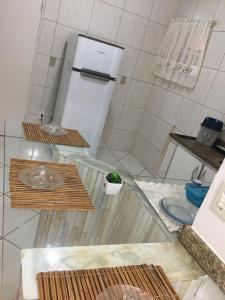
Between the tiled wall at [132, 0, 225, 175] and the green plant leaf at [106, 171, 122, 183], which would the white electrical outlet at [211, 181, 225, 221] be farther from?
the tiled wall at [132, 0, 225, 175]

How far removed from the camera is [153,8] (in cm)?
309

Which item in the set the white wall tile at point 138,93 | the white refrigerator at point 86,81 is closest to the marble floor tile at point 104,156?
the white refrigerator at point 86,81

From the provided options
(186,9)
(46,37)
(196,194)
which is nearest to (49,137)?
(196,194)

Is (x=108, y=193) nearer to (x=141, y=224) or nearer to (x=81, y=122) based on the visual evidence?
(x=141, y=224)

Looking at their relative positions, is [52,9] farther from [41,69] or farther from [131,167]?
[131,167]

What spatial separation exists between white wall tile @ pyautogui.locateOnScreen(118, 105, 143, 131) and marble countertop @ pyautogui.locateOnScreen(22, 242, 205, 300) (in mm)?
2796

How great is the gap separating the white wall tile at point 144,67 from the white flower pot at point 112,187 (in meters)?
2.53

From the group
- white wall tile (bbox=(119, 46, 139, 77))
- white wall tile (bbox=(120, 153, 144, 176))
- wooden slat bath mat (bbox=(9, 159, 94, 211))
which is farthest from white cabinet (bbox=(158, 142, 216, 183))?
white wall tile (bbox=(119, 46, 139, 77))

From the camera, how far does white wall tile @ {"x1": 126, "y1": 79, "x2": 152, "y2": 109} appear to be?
11.1ft

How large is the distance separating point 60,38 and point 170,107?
1.47m

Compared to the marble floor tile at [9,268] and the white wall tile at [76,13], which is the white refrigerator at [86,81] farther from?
the marble floor tile at [9,268]

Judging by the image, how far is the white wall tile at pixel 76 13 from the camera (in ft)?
9.01

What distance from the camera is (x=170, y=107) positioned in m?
3.05

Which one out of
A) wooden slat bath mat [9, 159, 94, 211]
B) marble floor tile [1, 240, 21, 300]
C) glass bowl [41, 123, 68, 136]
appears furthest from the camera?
glass bowl [41, 123, 68, 136]
